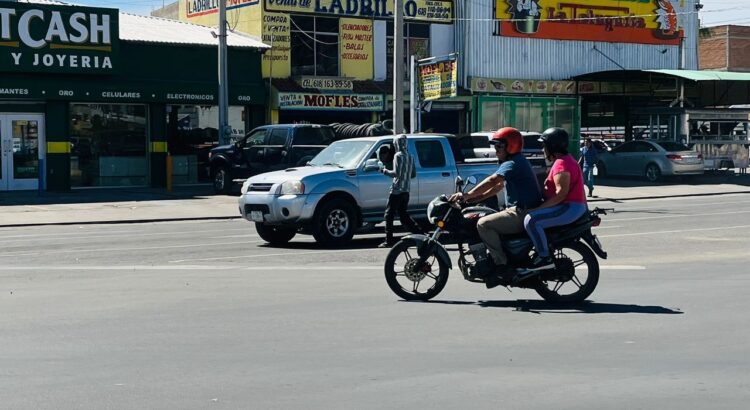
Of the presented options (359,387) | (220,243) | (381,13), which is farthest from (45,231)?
(381,13)

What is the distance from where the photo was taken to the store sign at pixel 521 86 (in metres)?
43.5

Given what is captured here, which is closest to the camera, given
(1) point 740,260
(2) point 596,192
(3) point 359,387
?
(3) point 359,387

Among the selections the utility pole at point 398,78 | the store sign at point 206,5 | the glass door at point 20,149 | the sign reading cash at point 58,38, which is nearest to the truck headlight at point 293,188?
the utility pole at point 398,78

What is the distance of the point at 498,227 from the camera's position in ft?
35.8

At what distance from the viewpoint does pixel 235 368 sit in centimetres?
804

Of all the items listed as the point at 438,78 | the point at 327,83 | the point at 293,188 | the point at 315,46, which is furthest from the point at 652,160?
the point at 293,188

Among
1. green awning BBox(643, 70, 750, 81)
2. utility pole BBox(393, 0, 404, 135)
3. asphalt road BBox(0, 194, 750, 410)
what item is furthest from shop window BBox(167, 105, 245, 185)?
asphalt road BBox(0, 194, 750, 410)

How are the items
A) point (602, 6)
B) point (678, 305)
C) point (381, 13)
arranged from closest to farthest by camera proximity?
point (678, 305), point (381, 13), point (602, 6)

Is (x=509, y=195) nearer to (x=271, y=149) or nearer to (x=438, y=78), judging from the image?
(x=271, y=149)

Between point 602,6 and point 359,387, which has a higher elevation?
point 602,6

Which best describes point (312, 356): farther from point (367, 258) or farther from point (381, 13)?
point (381, 13)

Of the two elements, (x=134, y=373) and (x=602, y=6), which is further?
(x=602, y=6)

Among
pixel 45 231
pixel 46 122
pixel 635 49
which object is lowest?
pixel 45 231

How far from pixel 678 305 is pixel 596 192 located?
25.2 metres
